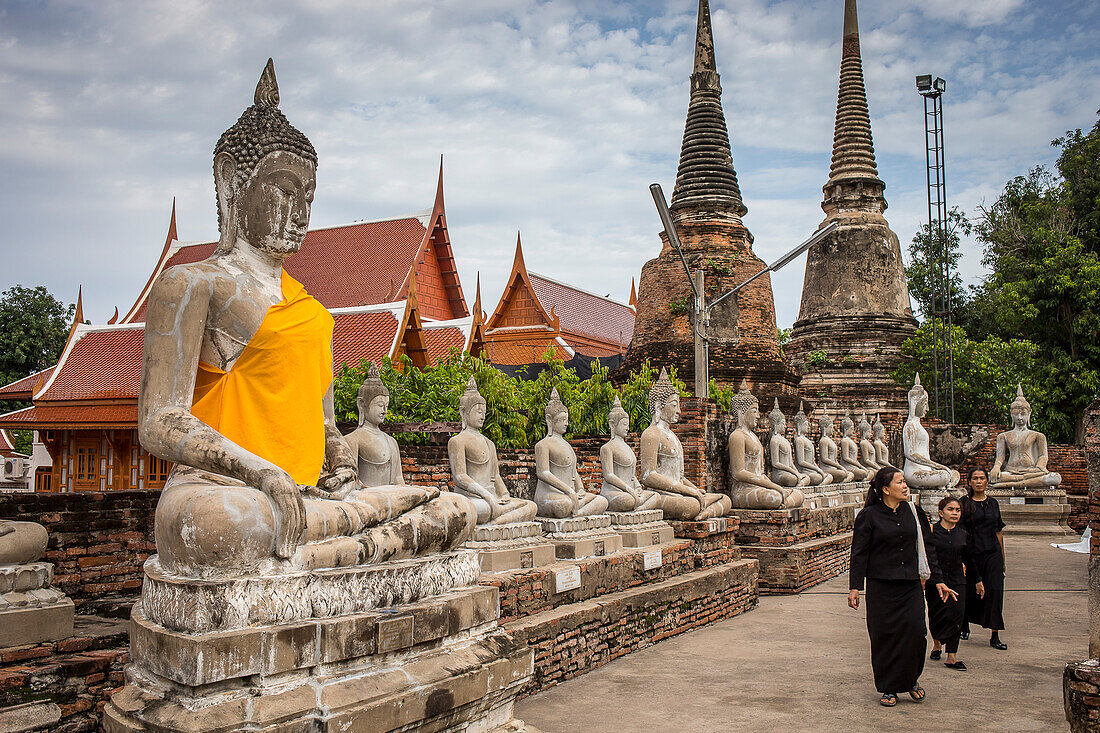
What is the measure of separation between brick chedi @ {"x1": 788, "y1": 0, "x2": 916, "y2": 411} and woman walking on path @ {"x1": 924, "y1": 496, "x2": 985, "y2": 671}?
16666 millimetres

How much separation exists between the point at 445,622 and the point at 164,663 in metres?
0.94

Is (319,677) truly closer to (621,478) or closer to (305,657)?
(305,657)

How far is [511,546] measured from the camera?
5.97 metres

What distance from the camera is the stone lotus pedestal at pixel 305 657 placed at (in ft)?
8.68

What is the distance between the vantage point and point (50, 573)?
13.0 feet

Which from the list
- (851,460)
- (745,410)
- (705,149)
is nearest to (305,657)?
(745,410)

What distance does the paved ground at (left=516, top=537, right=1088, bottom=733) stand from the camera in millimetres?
5074

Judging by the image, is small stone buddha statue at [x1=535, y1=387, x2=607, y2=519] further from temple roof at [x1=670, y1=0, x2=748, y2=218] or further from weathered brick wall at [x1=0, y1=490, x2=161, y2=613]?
temple roof at [x1=670, y1=0, x2=748, y2=218]

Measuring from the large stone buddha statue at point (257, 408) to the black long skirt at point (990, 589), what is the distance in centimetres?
527

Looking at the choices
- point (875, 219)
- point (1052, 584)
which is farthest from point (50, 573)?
point (875, 219)

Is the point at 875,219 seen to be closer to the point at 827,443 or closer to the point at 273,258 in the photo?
the point at 827,443

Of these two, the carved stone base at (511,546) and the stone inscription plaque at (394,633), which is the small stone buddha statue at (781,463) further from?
the stone inscription plaque at (394,633)

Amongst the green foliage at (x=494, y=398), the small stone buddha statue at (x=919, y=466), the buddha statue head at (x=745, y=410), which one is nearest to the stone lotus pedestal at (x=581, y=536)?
the buddha statue head at (x=745, y=410)

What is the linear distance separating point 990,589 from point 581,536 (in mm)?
3248
